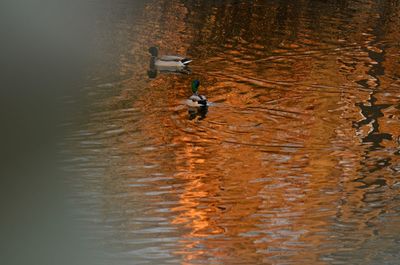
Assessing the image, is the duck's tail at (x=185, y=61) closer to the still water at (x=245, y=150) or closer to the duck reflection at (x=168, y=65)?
the duck reflection at (x=168, y=65)

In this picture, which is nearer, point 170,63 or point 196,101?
point 196,101

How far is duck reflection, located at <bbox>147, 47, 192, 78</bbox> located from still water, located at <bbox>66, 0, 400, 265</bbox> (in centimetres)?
25

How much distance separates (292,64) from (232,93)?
11.3ft

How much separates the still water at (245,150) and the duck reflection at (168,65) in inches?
9.9

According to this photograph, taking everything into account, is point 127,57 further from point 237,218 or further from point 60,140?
point 237,218

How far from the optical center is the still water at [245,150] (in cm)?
1223

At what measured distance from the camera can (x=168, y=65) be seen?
21.3 m

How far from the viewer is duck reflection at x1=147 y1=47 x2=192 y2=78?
21.2 meters

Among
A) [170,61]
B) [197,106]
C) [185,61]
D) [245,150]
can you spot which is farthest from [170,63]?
[245,150]

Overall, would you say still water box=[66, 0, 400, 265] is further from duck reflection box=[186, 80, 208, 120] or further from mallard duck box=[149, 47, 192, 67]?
mallard duck box=[149, 47, 192, 67]

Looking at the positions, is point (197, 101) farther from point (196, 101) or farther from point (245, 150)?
point (245, 150)

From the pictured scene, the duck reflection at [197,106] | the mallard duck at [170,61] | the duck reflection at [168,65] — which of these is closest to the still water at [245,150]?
the duck reflection at [197,106]

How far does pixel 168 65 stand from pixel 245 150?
237 inches

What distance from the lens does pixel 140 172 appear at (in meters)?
14.6
